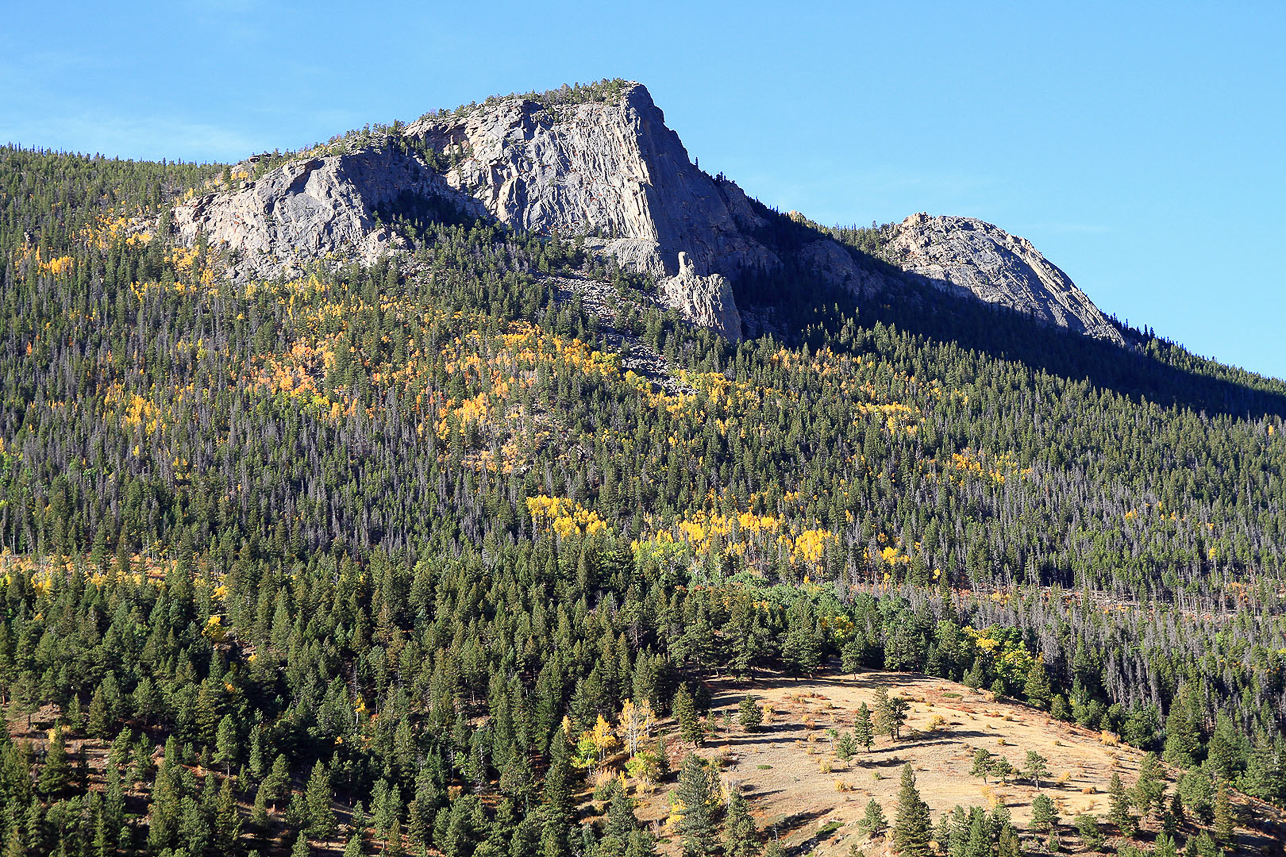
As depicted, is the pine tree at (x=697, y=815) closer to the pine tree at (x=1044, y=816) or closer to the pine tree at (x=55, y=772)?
the pine tree at (x=1044, y=816)

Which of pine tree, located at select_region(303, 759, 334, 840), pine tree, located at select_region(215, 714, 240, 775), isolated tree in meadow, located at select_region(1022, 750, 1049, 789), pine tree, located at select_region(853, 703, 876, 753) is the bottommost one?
pine tree, located at select_region(303, 759, 334, 840)

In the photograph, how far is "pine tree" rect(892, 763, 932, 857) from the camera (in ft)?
224

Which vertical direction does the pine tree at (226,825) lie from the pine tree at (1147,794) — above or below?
below

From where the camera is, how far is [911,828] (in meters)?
68.7

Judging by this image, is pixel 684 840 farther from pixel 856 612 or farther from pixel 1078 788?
pixel 856 612

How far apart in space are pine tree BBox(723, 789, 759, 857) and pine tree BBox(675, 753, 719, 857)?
1.48 metres

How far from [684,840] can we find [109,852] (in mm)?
41624

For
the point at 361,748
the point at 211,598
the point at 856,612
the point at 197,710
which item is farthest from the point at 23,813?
the point at 856,612

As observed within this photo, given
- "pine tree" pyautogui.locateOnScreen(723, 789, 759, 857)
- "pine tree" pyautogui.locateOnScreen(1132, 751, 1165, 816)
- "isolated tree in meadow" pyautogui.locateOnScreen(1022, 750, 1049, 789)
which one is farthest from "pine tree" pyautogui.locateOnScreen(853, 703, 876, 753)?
"pine tree" pyautogui.locateOnScreen(1132, 751, 1165, 816)

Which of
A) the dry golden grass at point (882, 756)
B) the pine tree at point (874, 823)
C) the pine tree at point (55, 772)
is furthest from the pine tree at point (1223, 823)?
the pine tree at point (55, 772)

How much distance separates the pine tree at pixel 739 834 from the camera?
3019 inches

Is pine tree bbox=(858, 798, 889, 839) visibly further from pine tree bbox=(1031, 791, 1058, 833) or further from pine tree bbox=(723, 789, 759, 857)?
pine tree bbox=(1031, 791, 1058, 833)

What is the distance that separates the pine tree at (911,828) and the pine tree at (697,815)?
14763 millimetres

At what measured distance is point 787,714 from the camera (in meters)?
109
